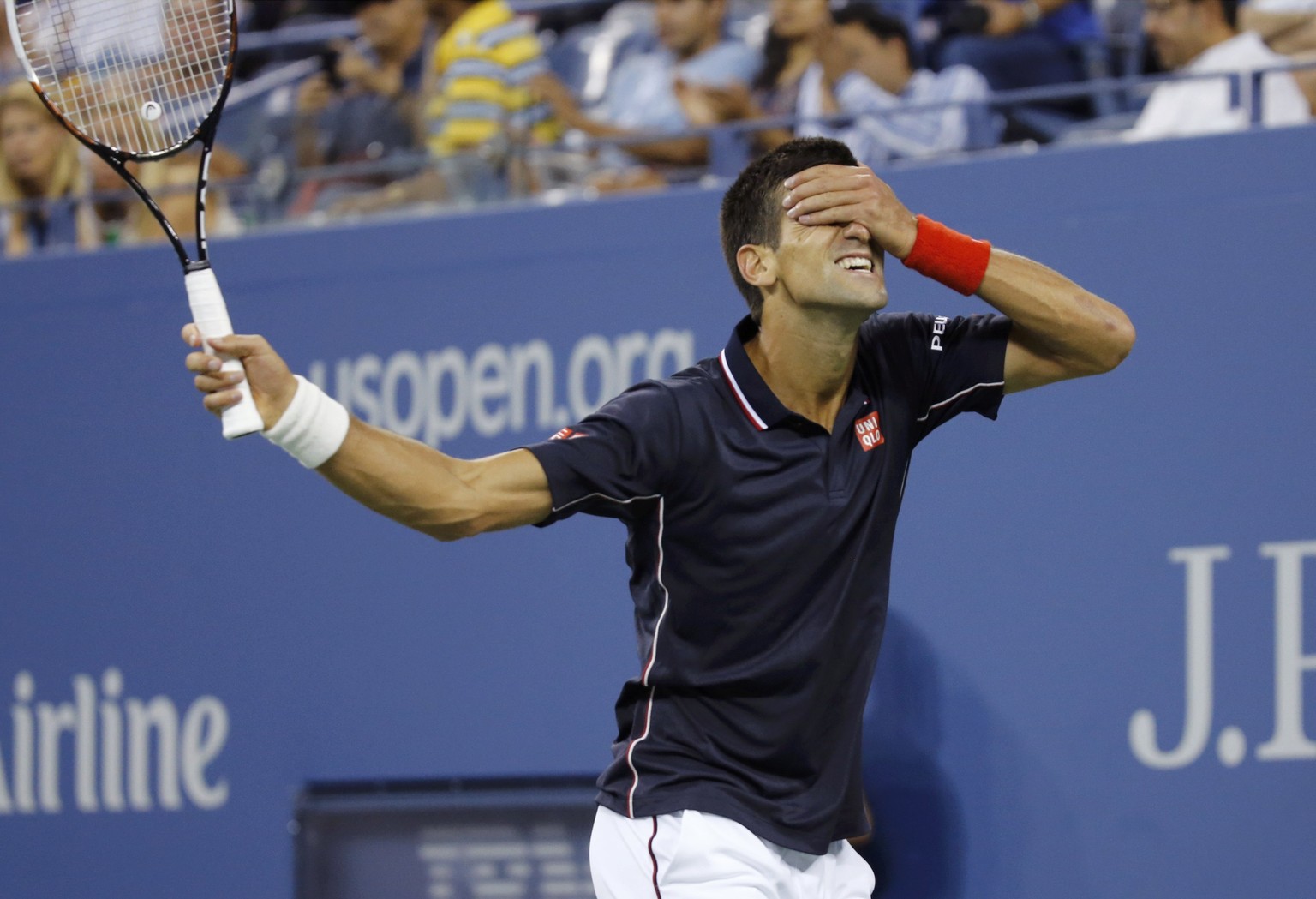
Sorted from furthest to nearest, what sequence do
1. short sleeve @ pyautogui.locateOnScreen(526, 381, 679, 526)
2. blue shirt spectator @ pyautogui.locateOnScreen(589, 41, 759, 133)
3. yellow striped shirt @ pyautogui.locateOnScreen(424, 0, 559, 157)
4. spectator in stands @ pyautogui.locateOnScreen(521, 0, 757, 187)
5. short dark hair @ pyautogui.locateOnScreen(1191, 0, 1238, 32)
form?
blue shirt spectator @ pyautogui.locateOnScreen(589, 41, 759, 133), yellow striped shirt @ pyautogui.locateOnScreen(424, 0, 559, 157), spectator in stands @ pyautogui.locateOnScreen(521, 0, 757, 187), short dark hair @ pyautogui.locateOnScreen(1191, 0, 1238, 32), short sleeve @ pyautogui.locateOnScreen(526, 381, 679, 526)

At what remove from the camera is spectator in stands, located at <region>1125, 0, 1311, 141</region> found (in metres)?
4.06

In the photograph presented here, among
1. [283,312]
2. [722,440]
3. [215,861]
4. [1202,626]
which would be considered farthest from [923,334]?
[215,861]

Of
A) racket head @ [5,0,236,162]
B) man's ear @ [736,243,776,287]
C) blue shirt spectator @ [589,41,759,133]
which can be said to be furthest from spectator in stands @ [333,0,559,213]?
man's ear @ [736,243,776,287]

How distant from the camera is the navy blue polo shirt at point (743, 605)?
270cm

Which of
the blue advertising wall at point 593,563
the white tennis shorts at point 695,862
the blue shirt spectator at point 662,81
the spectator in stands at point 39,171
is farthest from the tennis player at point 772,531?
the spectator in stands at point 39,171

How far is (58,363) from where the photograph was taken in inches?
210

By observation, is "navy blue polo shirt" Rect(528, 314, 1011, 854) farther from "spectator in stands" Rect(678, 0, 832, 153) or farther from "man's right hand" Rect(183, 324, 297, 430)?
"spectator in stands" Rect(678, 0, 832, 153)

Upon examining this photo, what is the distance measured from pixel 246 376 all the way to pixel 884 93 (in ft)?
9.88

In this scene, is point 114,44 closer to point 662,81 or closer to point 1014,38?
point 662,81

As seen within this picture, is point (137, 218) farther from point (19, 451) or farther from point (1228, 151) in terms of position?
point (1228, 151)

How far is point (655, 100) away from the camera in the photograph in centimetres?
566

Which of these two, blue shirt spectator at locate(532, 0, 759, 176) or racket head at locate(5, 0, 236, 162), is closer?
racket head at locate(5, 0, 236, 162)

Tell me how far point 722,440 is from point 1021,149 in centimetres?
187

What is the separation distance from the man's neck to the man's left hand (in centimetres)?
16
